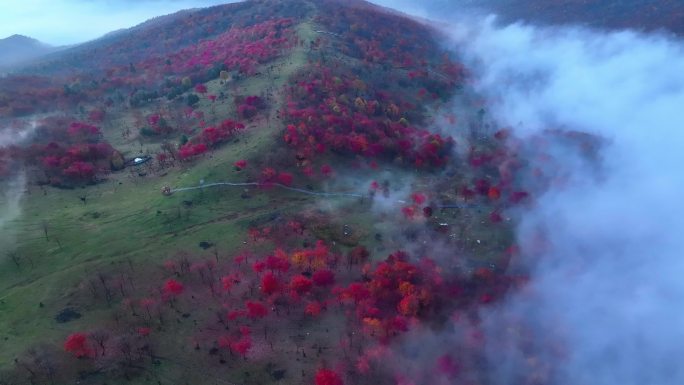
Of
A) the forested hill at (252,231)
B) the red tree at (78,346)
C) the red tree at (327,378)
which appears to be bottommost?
the red tree at (327,378)

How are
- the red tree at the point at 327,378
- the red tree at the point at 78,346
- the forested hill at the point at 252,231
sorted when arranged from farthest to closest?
1. the forested hill at the point at 252,231
2. the red tree at the point at 327,378
3. the red tree at the point at 78,346

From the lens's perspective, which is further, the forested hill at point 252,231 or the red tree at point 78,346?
the forested hill at point 252,231

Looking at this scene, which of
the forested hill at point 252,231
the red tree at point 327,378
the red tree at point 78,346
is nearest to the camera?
the red tree at point 78,346

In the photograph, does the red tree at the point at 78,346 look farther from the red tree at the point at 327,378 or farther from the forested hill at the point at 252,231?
the red tree at the point at 327,378

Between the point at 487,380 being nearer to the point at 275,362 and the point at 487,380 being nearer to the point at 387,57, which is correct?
the point at 275,362

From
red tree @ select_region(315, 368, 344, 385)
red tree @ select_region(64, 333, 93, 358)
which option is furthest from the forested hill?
red tree @ select_region(315, 368, 344, 385)

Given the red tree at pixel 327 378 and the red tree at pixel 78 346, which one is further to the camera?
the red tree at pixel 327 378

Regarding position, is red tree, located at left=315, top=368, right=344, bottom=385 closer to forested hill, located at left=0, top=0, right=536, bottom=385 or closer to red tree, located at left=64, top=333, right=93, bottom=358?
forested hill, located at left=0, top=0, right=536, bottom=385

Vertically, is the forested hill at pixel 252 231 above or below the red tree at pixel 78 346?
above

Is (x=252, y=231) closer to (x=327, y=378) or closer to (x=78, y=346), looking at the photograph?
(x=78, y=346)

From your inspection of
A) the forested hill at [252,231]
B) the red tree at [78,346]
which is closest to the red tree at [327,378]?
the forested hill at [252,231]

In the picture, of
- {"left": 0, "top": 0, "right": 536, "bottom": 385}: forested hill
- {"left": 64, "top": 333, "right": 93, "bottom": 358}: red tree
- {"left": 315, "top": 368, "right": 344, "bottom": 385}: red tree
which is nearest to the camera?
{"left": 64, "top": 333, "right": 93, "bottom": 358}: red tree
